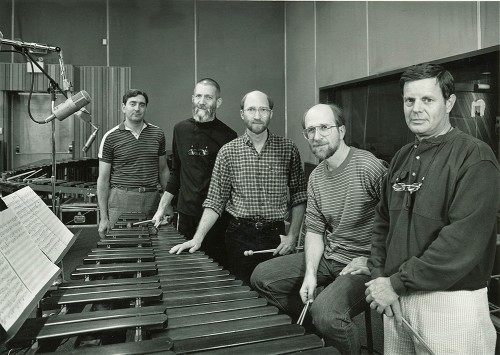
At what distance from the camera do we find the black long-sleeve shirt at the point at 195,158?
2594 millimetres

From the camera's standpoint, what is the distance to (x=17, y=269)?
3.50 ft

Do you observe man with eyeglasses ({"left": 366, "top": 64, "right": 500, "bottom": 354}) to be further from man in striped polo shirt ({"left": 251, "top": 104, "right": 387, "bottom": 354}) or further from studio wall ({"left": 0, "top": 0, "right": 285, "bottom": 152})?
studio wall ({"left": 0, "top": 0, "right": 285, "bottom": 152})

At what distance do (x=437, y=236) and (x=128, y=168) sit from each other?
7.90 feet

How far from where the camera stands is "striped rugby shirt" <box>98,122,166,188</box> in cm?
317

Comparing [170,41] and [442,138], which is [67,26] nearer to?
[170,41]

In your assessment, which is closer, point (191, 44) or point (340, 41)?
point (340, 41)

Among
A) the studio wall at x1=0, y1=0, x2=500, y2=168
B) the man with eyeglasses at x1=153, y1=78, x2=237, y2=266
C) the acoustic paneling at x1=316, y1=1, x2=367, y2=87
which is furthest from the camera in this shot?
the studio wall at x1=0, y1=0, x2=500, y2=168

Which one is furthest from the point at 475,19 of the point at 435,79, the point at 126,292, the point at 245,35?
the point at 245,35

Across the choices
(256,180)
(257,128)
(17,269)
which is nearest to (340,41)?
(257,128)

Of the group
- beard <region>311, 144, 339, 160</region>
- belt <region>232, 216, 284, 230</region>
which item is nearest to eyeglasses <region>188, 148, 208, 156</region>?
→ belt <region>232, 216, 284, 230</region>

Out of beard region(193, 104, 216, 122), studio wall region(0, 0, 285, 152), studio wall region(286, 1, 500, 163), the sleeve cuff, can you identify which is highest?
studio wall region(0, 0, 285, 152)

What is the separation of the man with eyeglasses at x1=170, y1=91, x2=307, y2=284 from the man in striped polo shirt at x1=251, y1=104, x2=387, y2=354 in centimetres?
28

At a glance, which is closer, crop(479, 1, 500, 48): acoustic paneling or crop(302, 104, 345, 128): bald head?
crop(302, 104, 345, 128): bald head

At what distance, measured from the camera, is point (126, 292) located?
133cm
